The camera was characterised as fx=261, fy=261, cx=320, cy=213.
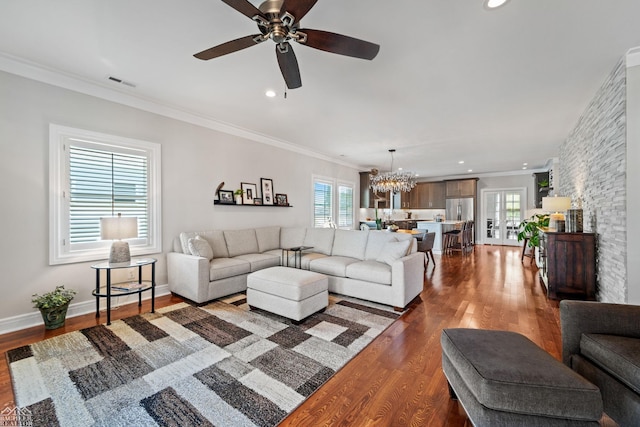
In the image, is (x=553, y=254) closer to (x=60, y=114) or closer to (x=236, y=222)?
(x=236, y=222)

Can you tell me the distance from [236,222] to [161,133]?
6.16ft

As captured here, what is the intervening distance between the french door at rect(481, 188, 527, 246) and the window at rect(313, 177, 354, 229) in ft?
17.9

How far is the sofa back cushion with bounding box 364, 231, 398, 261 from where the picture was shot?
392cm

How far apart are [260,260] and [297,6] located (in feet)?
11.0

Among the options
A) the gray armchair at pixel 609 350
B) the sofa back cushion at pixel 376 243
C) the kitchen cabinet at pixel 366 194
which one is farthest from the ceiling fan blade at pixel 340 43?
the kitchen cabinet at pixel 366 194

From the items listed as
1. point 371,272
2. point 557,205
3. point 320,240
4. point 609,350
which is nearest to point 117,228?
point 320,240

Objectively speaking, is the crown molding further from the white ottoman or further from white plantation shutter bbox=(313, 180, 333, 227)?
the white ottoman

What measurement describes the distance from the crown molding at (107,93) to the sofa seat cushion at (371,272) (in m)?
3.18

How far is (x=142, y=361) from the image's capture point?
2.15 m

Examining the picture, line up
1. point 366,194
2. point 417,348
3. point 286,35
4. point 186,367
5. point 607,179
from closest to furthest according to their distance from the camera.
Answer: point 286,35
point 186,367
point 417,348
point 607,179
point 366,194

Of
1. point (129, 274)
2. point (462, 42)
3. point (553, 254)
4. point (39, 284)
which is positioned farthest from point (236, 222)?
point (553, 254)

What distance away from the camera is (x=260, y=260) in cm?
412

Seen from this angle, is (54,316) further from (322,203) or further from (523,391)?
(322,203)

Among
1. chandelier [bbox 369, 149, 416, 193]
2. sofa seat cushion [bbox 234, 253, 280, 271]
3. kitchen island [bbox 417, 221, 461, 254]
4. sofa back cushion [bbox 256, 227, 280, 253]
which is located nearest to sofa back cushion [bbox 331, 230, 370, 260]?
sofa seat cushion [bbox 234, 253, 280, 271]
